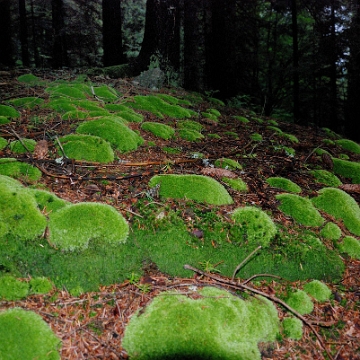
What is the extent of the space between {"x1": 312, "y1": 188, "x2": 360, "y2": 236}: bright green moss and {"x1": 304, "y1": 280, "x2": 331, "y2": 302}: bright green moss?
1.33 m

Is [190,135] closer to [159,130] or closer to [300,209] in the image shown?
[159,130]

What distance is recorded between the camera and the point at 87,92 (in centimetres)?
755

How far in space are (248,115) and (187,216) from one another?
726 cm

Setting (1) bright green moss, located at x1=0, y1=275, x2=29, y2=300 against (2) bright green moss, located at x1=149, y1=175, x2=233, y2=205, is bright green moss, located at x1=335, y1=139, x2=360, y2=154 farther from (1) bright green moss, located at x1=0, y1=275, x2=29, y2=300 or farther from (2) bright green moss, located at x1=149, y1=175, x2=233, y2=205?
(1) bright green moss, located at x1=0, y1=275, x2=29, y2=300

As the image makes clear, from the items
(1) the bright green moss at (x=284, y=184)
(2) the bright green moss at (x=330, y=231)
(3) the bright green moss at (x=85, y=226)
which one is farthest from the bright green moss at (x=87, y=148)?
(2) the bright green moss at (x=330, y=231)

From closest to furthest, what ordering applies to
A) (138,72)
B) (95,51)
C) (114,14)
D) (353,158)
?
(353,158), (138,72), (114,14), (95,51)

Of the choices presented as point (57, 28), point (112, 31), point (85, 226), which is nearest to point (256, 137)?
point (85, 226)

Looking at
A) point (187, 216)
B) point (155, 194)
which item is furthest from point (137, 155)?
point (187, 216)

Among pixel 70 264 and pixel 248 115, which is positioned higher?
pixel 248 115

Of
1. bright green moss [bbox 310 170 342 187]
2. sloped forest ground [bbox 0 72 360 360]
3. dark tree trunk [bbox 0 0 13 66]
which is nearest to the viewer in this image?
sloped forest ground [bbox 0 72 360 360]

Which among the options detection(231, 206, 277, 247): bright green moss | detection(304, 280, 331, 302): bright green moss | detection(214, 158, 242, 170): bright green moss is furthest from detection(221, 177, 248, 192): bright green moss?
detection(304, 280, 331, 302): bright green moss

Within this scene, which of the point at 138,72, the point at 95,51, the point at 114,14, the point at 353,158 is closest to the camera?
the point at 353,158

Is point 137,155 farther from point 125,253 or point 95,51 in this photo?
point 95,51

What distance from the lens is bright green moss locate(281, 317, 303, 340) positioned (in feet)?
9.23
